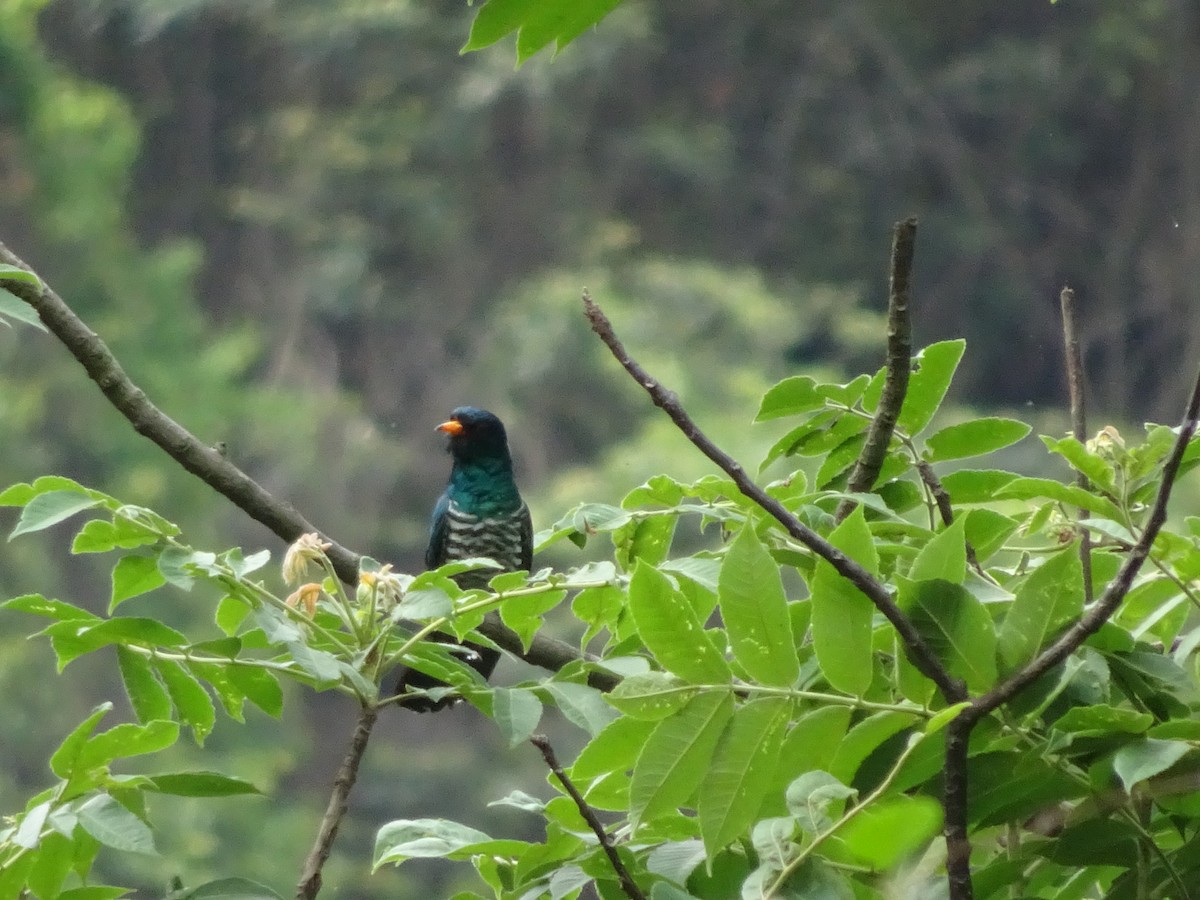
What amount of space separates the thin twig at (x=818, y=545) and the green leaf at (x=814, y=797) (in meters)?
0.04

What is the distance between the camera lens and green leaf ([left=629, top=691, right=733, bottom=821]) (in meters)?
0.48

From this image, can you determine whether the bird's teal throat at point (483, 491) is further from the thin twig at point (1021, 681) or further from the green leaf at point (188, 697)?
the thin twig at point (1021, 681)

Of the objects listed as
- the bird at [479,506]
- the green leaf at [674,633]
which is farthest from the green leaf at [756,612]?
the bird at [479,506]

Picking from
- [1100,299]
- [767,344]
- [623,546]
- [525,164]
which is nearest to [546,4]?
[623,546]

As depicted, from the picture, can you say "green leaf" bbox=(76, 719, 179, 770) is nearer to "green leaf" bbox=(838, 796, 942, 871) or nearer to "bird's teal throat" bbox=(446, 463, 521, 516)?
"green leaf" bbox=(838, 796, 942, 871)

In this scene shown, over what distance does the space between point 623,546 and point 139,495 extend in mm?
5159

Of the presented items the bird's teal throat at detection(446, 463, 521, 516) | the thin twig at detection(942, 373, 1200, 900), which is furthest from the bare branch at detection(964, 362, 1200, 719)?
the bird's teal throat at detection(446, 463, 521, 516)

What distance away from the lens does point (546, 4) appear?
35 centimetres

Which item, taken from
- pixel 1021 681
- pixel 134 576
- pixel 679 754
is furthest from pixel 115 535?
pixel 1021 681

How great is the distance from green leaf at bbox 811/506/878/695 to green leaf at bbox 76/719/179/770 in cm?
22

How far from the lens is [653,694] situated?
0.48m

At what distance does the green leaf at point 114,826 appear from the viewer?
0.48 m

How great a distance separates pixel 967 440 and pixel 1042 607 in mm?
197

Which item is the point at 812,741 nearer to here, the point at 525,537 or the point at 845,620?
the point at 845,620
